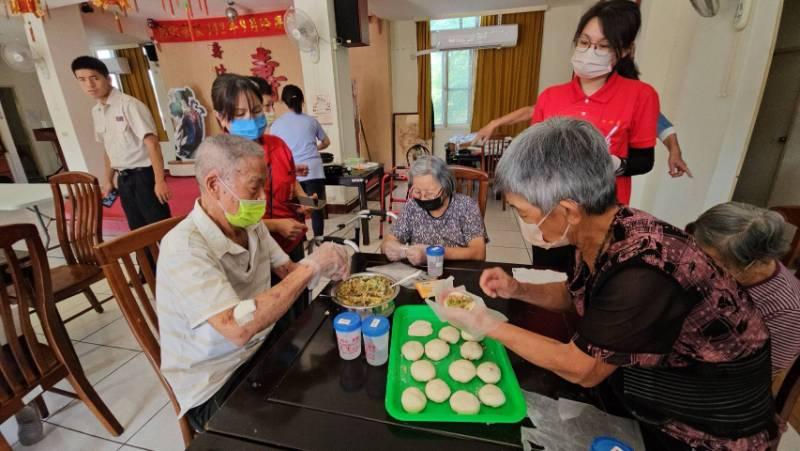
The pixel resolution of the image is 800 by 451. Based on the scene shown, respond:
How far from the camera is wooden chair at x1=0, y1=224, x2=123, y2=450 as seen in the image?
1175mm

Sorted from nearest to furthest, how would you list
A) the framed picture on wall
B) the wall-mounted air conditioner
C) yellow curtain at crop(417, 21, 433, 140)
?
the wall-mounted air conditioner, yellow curtain at crop(417, 21, 433, 140), the framed picture on wall

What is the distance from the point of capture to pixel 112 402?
1713 millimetres

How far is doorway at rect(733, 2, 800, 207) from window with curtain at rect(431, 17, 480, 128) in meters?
3.81

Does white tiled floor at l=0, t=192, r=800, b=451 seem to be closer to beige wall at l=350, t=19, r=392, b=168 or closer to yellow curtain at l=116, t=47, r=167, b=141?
beige wall at l=350, t=19, r=392, b=168

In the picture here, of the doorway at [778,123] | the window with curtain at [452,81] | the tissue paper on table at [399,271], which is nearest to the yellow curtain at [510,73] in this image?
the window with curtain at [452,81]

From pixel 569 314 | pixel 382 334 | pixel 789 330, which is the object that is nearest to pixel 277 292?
pixel 382 334

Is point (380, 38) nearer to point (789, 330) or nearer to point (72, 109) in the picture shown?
point (72, 109)

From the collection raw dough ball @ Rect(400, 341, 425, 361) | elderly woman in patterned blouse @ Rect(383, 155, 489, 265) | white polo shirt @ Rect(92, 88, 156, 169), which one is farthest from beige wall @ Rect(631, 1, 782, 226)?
white polo shirt @ Rect(92, 88, 156, 169)

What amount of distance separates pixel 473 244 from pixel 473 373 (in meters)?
0.82

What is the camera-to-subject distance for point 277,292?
100cm

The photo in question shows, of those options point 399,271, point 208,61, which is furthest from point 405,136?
point 399,271

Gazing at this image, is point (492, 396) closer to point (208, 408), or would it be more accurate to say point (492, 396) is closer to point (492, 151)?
point (208, 408)

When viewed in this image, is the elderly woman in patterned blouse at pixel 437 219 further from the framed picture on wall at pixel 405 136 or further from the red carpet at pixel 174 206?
the framed picture on wall at pixel 405 136

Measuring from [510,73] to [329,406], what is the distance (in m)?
6.16
